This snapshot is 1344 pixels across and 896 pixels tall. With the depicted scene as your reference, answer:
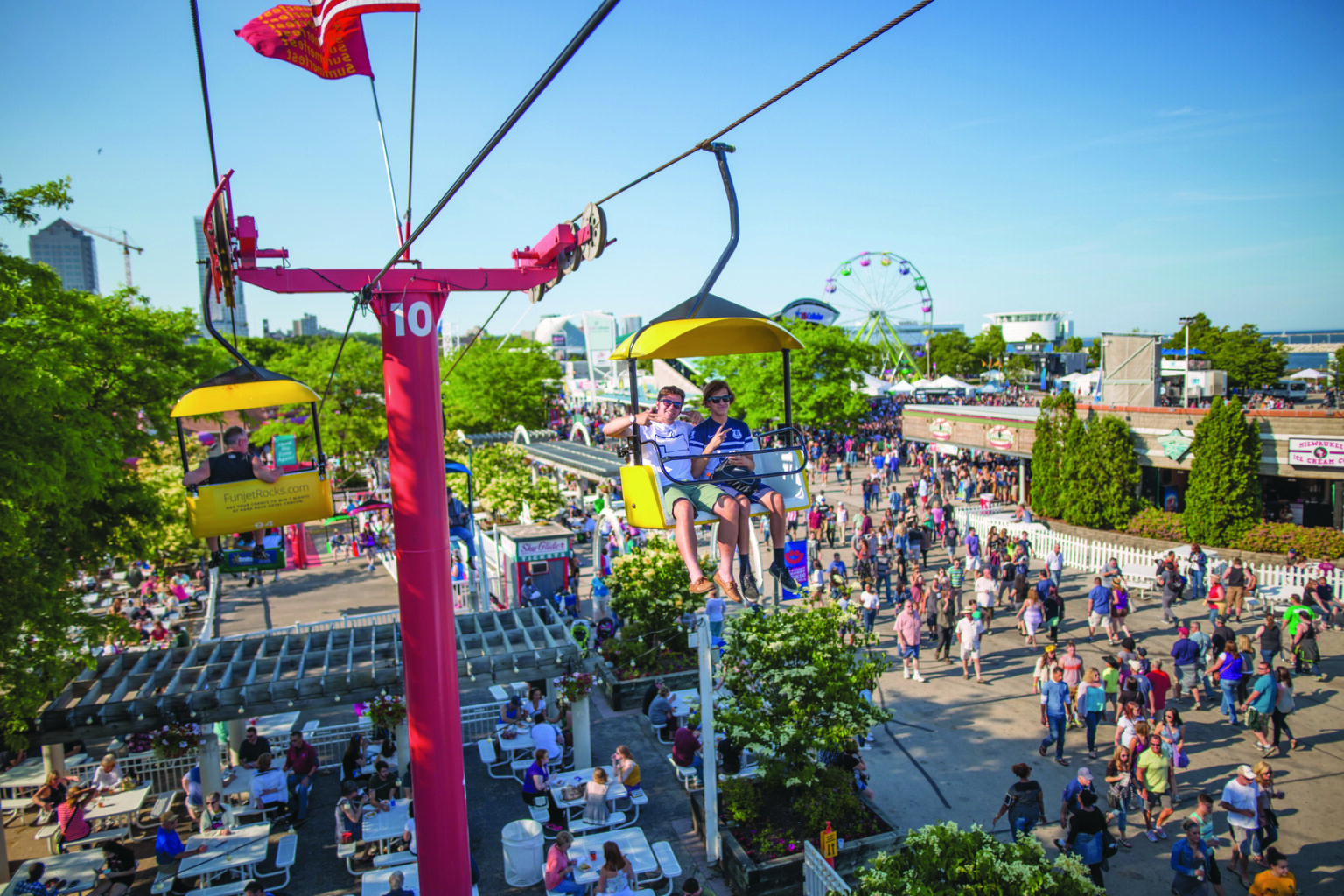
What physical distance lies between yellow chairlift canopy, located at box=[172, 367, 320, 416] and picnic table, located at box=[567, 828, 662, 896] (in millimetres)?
5425

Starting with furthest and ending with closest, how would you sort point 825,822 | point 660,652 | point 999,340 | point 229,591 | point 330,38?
1. point 999,340
2. point 229,591
3. point 660,652
4. point 825,822
5. point 330,38

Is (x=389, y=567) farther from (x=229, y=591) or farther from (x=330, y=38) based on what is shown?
(x=330, y=38)

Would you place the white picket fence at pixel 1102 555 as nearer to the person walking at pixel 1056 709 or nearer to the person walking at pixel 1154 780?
the person walking at pixel 1056 709

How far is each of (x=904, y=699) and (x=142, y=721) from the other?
11.1 meters

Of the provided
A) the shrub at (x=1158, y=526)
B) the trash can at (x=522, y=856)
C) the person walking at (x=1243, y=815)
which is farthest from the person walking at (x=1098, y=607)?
the trash can at (x=522, y=856)

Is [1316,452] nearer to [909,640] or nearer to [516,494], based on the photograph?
[909,640]

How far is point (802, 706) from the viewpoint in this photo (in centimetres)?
908

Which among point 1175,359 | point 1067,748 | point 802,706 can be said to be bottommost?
point 1067,748

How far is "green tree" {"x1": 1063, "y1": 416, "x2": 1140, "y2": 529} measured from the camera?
22.6 m

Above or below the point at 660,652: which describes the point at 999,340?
above

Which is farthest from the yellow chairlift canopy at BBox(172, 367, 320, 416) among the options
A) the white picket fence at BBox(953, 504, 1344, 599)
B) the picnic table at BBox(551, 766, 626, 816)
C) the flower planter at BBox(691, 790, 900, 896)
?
the white picket fence at BBox(953, 504, 1344, 599)

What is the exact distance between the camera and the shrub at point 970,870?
5.62 meters

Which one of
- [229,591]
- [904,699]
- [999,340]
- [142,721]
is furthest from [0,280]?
[999,340]

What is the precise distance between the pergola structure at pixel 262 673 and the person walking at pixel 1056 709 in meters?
6.55
